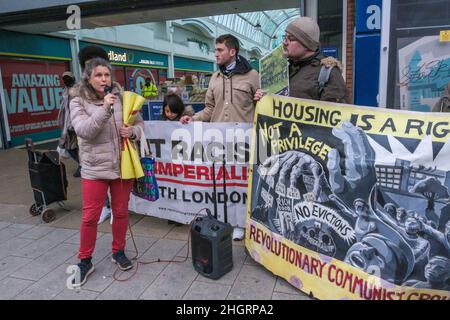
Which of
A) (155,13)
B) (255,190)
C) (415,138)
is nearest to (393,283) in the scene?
(415,138)

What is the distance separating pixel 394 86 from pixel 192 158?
246 cm

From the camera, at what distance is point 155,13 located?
8.08 metres

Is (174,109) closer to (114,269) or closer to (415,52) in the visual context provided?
(114,269)

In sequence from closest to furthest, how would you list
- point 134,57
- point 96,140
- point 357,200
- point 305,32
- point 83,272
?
point 357,200
point 305,32
point 96,140
point 83,272
point 134,57

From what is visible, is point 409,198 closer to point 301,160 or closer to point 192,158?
point 301,160

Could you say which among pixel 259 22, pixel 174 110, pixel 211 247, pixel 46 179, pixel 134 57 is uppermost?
pixel 259 22

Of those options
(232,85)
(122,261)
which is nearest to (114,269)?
(122,261)

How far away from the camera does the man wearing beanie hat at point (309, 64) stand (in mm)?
2609

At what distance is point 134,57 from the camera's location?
51.9 ft

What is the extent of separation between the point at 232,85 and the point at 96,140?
4.44 feet

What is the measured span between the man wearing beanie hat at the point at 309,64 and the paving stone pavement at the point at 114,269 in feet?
4.79

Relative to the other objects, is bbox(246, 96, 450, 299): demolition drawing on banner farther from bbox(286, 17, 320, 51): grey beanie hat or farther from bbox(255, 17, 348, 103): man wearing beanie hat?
bbox(286, 17, 320, 51): grey beanie hat

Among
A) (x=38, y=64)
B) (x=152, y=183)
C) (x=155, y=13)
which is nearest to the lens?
(x=152, y=183)

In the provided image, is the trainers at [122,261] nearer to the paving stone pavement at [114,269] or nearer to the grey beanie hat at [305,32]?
the paving stone pavement at [114,269]
